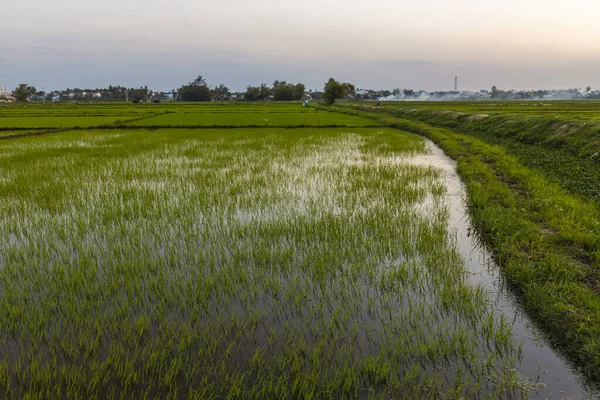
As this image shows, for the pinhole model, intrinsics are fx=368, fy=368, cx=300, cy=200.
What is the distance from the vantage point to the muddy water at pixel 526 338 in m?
2.22

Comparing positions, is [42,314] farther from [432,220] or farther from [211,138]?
[211,138]

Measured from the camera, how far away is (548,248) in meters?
4.04

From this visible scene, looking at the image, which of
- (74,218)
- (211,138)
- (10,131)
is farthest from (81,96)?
(74,218)

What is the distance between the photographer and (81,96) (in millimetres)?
98938

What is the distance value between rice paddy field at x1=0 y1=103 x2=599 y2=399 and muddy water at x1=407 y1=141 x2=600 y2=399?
0.01 metres

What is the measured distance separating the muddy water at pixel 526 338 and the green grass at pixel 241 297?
→ 11 cm

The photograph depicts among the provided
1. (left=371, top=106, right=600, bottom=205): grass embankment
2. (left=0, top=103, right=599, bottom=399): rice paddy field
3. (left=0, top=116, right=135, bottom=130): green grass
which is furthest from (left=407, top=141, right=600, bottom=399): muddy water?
(left=0, top=116, right=135, bottom=130): green grass

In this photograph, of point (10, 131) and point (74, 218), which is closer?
point (74, 218)

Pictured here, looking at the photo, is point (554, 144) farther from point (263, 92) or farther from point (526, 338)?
point (263, 92)

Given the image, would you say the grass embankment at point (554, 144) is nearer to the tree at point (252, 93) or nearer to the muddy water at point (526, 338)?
the muddy water at point (526, 338)

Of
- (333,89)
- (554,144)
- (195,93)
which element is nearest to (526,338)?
(554,144)

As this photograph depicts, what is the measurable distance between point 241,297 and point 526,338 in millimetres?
2231

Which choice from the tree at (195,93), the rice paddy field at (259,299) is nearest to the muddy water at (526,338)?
the rice paddy field at (259,299)

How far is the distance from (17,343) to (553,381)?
3.55m
